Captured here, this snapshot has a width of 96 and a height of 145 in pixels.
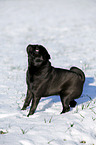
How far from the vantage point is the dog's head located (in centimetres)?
337

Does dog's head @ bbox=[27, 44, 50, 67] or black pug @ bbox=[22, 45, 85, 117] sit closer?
dog's head @ bbox=[27, 44, 50, 67]

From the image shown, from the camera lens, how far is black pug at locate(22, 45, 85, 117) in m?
3.55

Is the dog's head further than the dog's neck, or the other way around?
the dog's neck

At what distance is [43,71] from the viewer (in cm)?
364

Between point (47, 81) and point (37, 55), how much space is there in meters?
0.54

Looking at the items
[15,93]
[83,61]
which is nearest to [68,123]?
[15,93]

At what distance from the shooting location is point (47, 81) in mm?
3686

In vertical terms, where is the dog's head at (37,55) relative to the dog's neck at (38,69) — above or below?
above

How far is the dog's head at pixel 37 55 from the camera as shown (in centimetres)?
337

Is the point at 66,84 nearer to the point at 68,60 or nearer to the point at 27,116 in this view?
the point at 27,116

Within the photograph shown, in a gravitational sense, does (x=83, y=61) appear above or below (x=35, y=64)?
below

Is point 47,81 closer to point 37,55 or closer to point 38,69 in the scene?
point 38,69

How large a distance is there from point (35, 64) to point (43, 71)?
0.65 ft

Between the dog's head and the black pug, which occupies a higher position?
the dog's head
